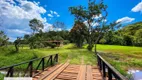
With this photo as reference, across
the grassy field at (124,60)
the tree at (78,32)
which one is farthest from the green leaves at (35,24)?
the grassy field at (124,60)

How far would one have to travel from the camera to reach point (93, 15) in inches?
882

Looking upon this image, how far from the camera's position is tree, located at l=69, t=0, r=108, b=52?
2219 cm

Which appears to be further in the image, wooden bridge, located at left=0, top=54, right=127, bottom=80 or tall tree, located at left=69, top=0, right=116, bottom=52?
tall tree, located at left=69, top=0, right=116, bottom=52

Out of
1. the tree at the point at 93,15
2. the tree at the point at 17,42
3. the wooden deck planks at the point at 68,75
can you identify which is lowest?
the wooden deck planks at the point at 68,75

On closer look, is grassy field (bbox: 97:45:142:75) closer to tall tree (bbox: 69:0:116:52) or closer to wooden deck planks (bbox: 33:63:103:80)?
tall tree (bbox: 69:0:116:52)

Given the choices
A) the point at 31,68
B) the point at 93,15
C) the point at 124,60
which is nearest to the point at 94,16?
the point at 93,15

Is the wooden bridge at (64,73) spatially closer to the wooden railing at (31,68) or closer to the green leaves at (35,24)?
the wooden railing at (31,68)

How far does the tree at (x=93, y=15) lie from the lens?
22188 millimetres

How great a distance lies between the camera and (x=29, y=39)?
2580 cm

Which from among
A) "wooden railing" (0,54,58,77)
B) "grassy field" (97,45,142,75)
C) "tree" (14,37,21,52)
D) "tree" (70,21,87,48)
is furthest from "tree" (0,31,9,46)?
"grassy field" (97,45,142,75)

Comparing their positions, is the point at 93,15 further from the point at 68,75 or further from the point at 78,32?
the point at 68,75

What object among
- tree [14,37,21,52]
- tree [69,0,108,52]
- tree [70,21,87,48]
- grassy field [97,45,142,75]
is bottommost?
grassy field [97,45,142,75]

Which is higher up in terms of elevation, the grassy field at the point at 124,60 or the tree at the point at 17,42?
the tree at the point at 17,42

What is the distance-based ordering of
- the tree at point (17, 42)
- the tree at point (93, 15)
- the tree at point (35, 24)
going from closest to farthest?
the tree at point (17, 42) → the tree at point (93, 15) → the tree at point (35, 24)
